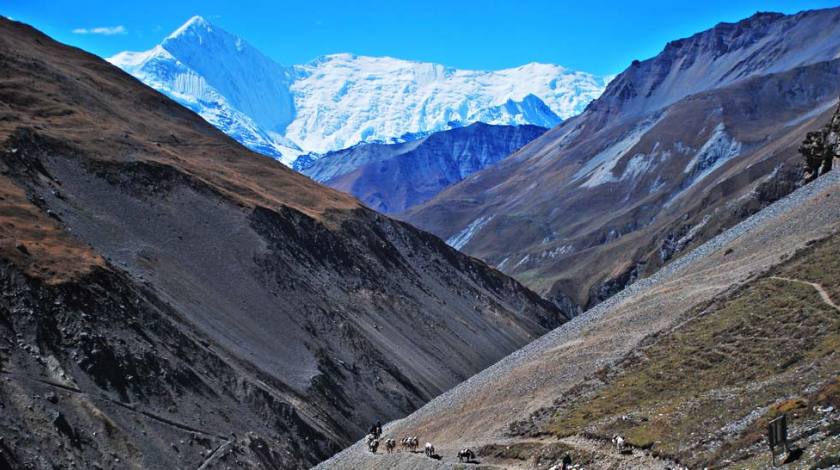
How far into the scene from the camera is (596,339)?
6306 centimetres

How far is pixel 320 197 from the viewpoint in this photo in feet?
Answer: 456

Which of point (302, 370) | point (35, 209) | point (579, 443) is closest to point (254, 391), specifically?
point (302, 370)

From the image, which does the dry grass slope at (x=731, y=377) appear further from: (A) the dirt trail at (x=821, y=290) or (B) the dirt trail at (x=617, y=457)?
(B) the dirt trail at (x=617, y=457)

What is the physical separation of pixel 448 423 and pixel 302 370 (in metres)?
29.8

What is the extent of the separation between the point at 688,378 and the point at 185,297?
53516mm

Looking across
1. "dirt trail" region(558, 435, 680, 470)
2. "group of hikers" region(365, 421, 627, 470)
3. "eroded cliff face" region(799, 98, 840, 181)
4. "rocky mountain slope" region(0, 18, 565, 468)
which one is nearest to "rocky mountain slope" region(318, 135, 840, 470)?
"dirt trail" region(558, 435, 680, 470)

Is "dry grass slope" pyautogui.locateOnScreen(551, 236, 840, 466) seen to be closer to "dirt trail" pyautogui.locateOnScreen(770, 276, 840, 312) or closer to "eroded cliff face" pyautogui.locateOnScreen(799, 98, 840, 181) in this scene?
"dirt trail" pyautogui.locateOnScreen(770, 276, 840, 312)

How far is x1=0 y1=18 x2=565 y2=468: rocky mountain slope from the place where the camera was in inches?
2514

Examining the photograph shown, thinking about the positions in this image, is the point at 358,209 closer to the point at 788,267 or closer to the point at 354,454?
the point at 354,454

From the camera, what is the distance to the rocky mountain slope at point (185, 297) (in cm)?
6384

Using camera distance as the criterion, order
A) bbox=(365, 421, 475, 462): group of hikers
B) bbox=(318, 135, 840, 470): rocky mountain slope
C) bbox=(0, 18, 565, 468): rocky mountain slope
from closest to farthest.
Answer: bbox=(318, 135, 840, 470): rocky mountain slope, bbox=(365, 421, 475, 462): group of hikers, bbox=(0, 18, 565, 468): rocky mountain slope

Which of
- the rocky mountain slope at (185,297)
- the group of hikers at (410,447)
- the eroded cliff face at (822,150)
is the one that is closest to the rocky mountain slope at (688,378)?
the group of hikers at (410,447)

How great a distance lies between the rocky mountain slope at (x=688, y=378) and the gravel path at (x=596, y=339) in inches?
6.8

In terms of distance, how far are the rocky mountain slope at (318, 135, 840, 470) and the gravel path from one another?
0.17 metres
